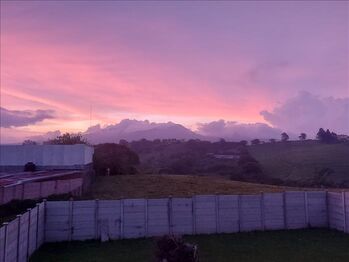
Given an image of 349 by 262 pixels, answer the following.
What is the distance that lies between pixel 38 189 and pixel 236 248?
13.1 metres

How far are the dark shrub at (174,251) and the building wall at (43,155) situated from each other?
28.9 meters

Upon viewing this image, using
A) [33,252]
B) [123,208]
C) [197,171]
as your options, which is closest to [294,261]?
[123,208]

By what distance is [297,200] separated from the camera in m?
23.2

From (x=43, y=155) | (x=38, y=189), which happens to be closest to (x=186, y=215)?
→ (x=38, y=189)

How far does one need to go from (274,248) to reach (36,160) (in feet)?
91.3

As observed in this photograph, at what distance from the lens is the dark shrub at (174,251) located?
12383 mm

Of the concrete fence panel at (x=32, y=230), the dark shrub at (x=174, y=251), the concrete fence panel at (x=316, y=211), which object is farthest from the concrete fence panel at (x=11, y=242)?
the concrete fence panel at (x=316, y=211)

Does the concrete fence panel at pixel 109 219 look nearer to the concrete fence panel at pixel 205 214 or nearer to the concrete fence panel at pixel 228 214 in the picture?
the concrete fence panel at pixel 205 214

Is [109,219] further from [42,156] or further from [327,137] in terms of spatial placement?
[327,137]

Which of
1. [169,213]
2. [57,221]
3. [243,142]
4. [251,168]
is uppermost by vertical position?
[243,142]

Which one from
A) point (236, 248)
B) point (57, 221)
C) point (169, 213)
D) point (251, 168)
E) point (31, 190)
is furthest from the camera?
point (251, 168)

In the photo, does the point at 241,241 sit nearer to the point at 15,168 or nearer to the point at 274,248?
the point at 274,248

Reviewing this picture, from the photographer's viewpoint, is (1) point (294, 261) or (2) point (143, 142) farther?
(2) point (143, 142)

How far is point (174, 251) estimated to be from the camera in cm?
1241
